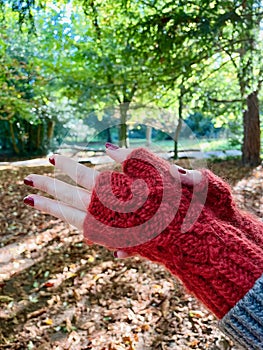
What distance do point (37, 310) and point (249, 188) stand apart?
9.51ft

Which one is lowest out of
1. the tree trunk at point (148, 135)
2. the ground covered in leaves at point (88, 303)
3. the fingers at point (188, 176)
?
the ground covered in leaves at point (88, 303)

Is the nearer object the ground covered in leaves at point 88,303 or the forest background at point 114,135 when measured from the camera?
the forest background at point 114,135

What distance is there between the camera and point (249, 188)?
4223 millimetres

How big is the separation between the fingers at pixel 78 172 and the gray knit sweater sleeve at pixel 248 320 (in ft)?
1.22

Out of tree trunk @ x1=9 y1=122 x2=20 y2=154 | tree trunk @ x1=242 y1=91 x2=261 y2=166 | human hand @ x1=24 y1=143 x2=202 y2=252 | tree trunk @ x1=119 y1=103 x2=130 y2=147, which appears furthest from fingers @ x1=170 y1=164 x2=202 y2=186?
tree trunk @ x1=9 y1=122 x2=20 y2=154

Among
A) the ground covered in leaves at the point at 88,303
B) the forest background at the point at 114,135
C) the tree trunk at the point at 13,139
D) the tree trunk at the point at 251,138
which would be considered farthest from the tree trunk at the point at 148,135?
the tree trunk at the point at 13,139

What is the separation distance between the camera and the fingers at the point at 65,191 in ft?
2.51

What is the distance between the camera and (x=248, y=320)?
64cm

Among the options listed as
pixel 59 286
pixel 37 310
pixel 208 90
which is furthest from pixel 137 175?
pixel 208 90

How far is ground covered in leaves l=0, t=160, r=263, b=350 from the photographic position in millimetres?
1788

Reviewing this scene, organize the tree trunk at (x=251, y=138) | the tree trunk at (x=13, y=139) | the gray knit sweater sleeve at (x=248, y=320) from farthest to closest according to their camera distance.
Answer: the tree trunk at (x=13, y=139), the tree trunk at (x=251, y=138), the gray knit sweater sleeve at (x=248, y=320)

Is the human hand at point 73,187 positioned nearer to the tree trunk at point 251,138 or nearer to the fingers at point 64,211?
the fingers at point 64,211

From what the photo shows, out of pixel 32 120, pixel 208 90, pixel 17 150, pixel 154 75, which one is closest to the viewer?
pixel 154 75

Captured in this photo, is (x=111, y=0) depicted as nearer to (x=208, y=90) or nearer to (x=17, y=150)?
(x=208, y=90)
